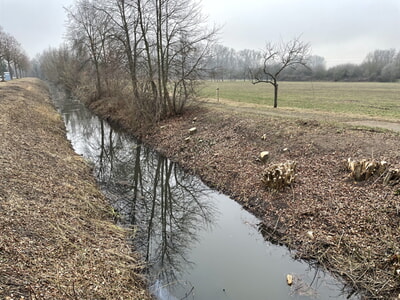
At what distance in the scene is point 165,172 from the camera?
1298cm

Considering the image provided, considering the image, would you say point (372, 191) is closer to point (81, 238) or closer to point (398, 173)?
point (398, 173)

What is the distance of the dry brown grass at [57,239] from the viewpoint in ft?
14.6

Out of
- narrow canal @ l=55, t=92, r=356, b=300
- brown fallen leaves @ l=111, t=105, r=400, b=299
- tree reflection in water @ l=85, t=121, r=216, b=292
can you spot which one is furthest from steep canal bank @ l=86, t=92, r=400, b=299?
tree reflection in water @ l=85, t=121, r=216, b=292

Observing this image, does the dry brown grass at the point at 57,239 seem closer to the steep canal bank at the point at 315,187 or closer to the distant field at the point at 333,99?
the steep canal bank at the point at 315,187

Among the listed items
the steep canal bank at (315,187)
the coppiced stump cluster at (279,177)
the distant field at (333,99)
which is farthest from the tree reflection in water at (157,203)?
the distant field at (333,99)

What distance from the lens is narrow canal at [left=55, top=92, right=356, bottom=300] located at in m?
5.82

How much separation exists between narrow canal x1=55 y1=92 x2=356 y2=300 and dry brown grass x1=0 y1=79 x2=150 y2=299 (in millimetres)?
657

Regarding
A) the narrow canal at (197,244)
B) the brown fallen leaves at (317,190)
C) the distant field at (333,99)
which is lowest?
the narrow canal at (197,244)

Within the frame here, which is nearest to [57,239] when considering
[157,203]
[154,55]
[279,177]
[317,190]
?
[157,203]

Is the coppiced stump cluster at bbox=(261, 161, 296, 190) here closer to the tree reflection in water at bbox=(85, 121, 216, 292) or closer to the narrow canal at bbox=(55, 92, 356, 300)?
the narrow canal at bbox=(55, 92, 356, 300)

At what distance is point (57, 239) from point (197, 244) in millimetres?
3268

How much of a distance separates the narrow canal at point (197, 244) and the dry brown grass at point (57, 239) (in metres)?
0.66

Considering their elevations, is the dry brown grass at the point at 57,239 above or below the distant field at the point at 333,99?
below

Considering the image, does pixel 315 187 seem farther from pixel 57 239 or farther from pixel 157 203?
pixel 57 239
